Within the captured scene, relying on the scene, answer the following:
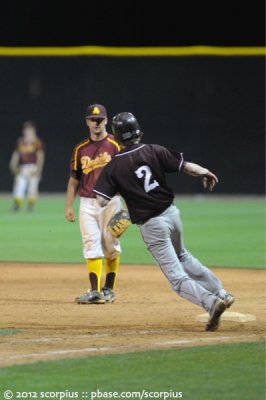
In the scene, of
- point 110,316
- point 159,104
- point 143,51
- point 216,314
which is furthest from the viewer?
point 159,104

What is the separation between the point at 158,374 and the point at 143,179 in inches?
81.6

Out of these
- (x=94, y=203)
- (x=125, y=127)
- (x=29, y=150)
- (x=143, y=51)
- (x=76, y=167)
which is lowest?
(x=29, y=150)

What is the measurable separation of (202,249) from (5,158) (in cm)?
1190

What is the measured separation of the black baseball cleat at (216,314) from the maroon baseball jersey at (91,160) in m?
2.18

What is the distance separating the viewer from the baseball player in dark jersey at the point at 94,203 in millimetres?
9438

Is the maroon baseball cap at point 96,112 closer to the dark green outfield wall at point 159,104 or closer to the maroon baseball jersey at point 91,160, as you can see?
the maroon baseball jersey at point 91,160

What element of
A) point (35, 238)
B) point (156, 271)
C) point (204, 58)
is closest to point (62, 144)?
point (204, 58)

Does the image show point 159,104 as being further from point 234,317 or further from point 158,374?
point 158,374

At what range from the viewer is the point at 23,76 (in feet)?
85.9

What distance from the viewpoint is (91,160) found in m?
9.43

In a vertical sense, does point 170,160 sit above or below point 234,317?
above

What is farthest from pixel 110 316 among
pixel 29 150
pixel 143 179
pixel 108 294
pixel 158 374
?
pixel 29 150

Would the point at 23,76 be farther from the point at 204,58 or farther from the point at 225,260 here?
the point at 225,260

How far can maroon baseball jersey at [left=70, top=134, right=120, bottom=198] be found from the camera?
944 centimetres
